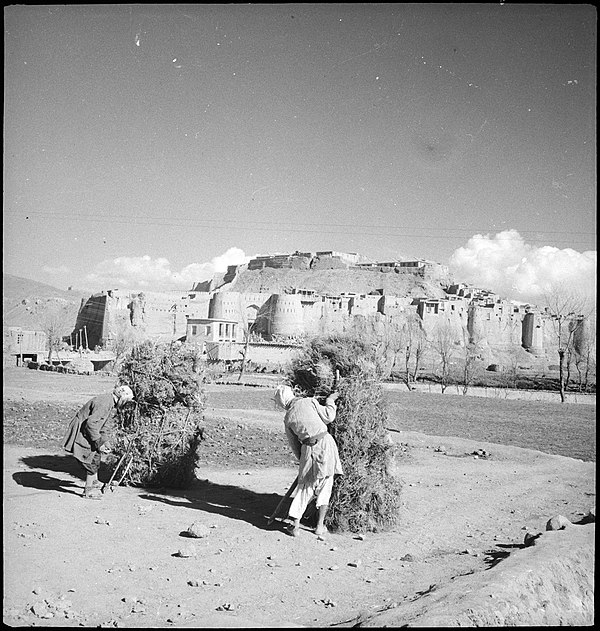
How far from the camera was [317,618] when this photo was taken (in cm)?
409

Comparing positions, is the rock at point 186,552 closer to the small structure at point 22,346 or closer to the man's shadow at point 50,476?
the man's shadow at point 50,476

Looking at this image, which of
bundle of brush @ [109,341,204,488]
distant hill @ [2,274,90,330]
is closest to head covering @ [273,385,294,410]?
bundle of brush @ [109,341,204,488]

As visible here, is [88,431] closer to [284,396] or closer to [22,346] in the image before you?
[284,396]

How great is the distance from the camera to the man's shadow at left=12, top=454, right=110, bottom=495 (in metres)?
7.12

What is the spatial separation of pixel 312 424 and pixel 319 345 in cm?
105

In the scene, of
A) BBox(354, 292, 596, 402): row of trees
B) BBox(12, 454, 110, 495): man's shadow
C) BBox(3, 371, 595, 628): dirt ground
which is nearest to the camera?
BBox(3, 371, 595, 628): dirt ground

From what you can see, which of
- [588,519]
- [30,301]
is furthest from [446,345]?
[30,301]

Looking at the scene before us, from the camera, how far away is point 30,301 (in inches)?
3142

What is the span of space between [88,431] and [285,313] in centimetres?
6101

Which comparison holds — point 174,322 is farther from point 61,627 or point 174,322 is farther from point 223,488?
point 61,627

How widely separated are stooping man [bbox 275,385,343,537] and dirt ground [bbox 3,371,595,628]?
0.91 ft

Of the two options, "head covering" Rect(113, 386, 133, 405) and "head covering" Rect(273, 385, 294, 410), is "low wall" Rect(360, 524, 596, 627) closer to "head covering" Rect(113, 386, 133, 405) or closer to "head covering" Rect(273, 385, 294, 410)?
"head covering" Rect(273, 385, 294, 410)

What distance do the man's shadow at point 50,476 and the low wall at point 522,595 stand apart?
4.54 meters

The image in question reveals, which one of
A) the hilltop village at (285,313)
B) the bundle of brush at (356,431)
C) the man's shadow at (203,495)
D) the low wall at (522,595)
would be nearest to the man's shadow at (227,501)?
the man's shadow at (203,495)
